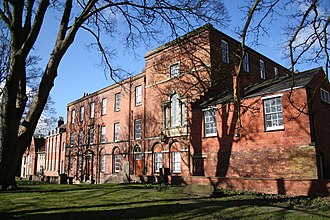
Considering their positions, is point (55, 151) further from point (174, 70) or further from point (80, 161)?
point (174, 70)

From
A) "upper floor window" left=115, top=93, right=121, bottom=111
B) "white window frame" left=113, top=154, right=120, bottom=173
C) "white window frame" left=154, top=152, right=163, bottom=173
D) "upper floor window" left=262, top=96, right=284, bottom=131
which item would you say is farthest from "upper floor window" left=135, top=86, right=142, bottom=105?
"upper floor window" left=262, top=96, right=284, bottom=131

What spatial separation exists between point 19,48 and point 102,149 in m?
22.6

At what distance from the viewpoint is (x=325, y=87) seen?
19.2 meters

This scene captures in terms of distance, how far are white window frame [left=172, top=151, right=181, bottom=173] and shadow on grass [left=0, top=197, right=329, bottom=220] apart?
11.9 metres

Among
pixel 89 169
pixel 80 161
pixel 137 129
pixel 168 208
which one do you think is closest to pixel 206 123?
pixel 137 129

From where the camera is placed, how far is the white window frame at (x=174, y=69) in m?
25.2

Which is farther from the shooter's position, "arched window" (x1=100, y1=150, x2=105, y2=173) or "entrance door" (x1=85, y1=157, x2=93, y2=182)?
"entrance door" (x1=85, y1=157, x2=93, y2=182)

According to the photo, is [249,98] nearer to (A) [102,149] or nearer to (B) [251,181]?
(B) [251,181]

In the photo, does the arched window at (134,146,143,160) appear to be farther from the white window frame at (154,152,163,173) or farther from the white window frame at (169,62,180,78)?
the white window frame at (169,62,180,78)

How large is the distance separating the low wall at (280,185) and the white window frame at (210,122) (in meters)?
4.35

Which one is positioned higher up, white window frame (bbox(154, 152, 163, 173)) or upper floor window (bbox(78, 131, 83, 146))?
upper floor window (bbox(78, 131, 83, 146))

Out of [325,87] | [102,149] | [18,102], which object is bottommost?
[102,149]

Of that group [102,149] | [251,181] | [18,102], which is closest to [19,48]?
[18,102]

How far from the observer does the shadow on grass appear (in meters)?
8.49
